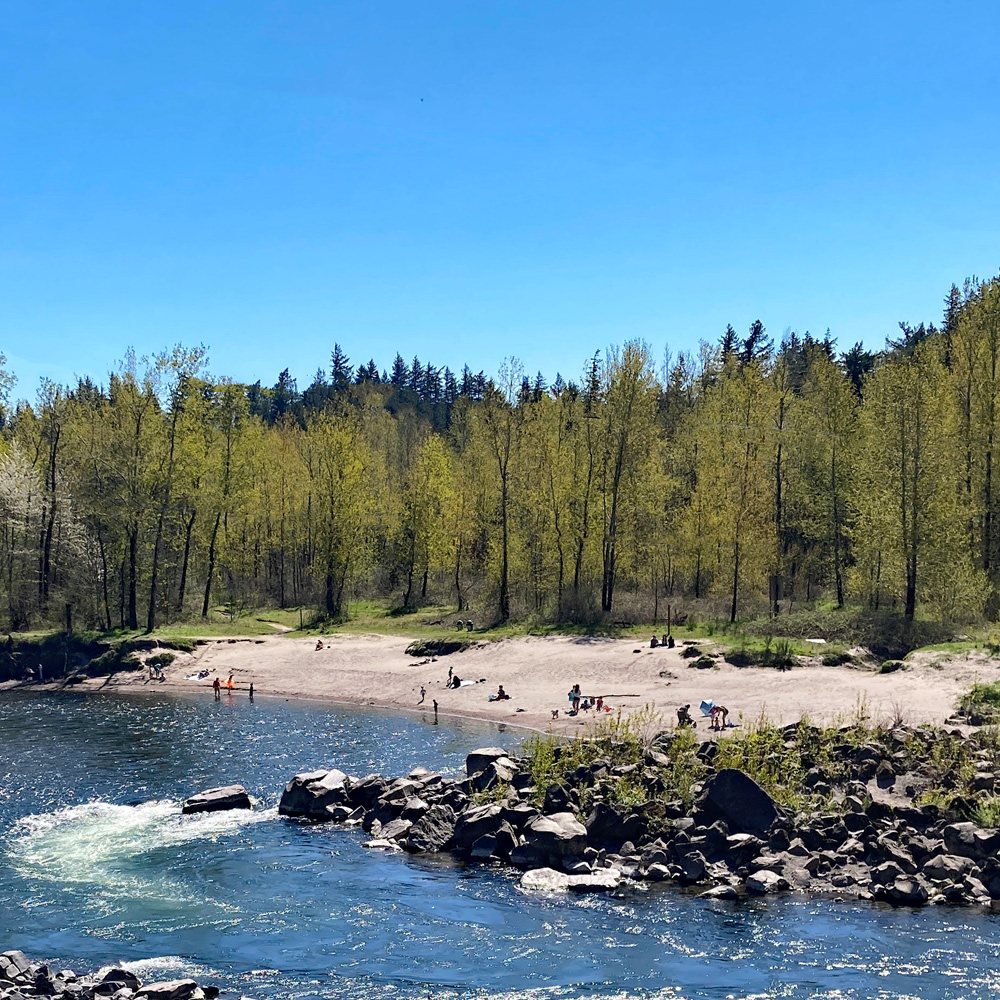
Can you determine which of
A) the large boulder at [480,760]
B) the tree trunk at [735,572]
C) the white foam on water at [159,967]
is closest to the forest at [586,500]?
the tree trunk at [735,572]

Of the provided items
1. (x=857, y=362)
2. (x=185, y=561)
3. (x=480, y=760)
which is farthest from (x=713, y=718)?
(x=857, y=362)

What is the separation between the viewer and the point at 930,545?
189 feet

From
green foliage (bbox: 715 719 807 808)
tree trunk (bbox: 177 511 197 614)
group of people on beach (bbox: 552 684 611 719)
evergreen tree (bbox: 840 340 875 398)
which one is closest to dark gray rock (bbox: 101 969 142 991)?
green foliage (bbox: 715 719 807 808)

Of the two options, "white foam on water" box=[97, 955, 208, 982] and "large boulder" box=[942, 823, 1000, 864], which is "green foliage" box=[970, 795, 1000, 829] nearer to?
"large boulder" box=[942, 823, 1000, 864]

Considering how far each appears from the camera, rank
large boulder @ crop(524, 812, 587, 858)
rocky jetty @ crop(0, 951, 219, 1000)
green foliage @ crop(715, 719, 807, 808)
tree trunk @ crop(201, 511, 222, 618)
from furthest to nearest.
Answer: tree trunk @ crop(201, 511, 222, 618) → green foliage @ crop(715, 719, 807, 808) → large boulder @ crop(524, 812, 587, 858) → rocky jetty @ crop(0, 951, 219, 1000)

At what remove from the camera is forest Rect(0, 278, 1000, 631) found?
60.5 metres

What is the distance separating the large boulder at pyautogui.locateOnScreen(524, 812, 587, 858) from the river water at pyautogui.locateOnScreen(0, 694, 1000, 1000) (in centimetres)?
162

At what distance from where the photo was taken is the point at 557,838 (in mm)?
28406

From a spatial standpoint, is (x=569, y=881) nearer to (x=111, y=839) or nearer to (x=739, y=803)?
(x=739, y=803)

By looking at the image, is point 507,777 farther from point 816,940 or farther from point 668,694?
point 668,694

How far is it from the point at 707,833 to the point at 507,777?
7776mm

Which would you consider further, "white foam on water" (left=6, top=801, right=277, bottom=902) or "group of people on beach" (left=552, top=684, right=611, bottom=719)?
"group of people on beach" (left=552, top=684, right=611, bottom=719)

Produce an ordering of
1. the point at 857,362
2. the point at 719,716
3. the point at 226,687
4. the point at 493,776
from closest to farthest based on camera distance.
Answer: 1. the point at 493,776
2. the point at 719,716
3. the point at 226,687
4. the point at 857,362

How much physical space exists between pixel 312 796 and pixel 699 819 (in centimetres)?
1317
